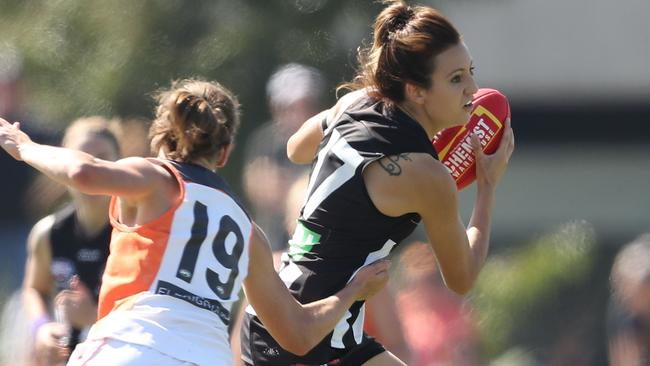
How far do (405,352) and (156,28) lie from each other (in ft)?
10.9

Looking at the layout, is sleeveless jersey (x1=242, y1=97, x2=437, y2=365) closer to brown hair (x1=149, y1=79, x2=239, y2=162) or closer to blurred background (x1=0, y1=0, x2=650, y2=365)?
brown hair (x1=149, y1=79, x2=239, y2=162)

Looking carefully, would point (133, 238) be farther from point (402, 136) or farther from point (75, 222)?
point (75, 222)

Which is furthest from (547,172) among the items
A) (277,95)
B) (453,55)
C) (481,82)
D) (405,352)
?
(453,55)

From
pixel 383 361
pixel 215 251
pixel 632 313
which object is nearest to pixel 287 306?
pixel 215 251

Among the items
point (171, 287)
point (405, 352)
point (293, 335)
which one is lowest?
point (405, 352)

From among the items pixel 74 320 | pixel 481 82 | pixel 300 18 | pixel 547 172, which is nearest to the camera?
pixel 74 320

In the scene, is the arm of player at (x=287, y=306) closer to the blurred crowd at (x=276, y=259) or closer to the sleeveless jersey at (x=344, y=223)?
the sleeveless jersey at (x=344, y=223)

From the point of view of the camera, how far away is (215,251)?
3672 millimetres

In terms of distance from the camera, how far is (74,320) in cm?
511

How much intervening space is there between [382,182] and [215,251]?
0.53 metres

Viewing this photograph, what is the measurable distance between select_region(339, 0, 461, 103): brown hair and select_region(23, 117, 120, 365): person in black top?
1699 millimetres

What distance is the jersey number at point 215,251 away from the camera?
11.9 feet

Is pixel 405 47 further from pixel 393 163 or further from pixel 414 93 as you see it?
pixel 393 163

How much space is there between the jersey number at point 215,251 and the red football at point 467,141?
3.09 feet
